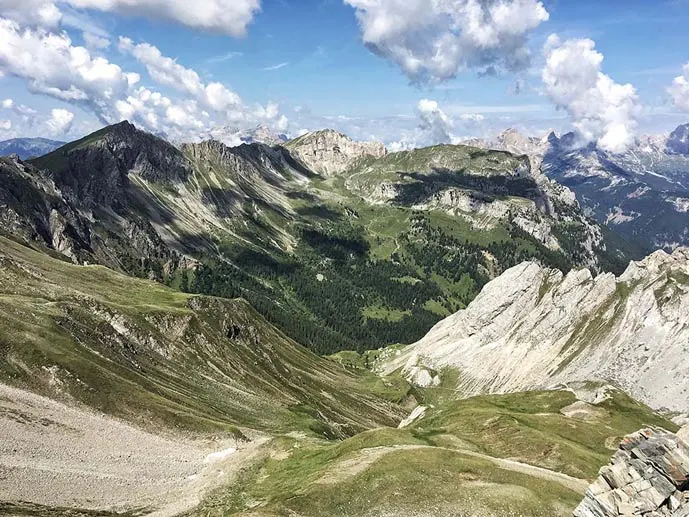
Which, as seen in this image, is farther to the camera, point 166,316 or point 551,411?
point 166,316

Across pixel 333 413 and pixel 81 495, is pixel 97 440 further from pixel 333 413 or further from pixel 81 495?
pixel 333 413

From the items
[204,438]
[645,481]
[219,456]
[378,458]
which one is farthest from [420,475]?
[204,438]

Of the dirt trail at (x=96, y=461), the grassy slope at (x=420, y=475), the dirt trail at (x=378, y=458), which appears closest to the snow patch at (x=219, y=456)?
the dirt trail at (x=96, y=461)

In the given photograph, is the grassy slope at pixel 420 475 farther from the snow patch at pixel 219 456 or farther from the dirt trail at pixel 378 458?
the snow patch at pixel 219 456

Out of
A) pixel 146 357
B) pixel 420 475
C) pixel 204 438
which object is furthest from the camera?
pixel 146 357

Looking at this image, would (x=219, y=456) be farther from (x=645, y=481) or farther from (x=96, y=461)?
(x=645, y=481)

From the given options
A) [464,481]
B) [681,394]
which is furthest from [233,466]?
[681,394]
